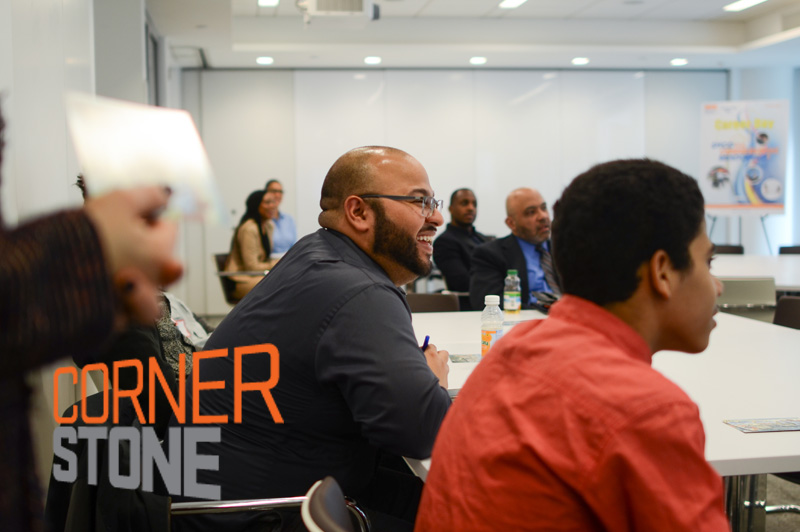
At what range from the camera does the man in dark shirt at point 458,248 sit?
5172 mm

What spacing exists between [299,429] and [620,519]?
0.86 metres

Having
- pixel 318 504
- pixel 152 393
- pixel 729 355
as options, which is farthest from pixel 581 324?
pixel 729 355

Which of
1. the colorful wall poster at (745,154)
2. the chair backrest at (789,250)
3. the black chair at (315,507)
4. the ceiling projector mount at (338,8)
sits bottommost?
the black chair at (315,507)

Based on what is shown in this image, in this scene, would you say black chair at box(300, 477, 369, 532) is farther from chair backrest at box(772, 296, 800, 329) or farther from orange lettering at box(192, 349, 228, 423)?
chair backrest at box(772, 296, 800, 329)

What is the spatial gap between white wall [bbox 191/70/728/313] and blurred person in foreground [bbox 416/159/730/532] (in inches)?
319

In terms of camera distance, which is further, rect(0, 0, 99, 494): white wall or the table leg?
the table leg

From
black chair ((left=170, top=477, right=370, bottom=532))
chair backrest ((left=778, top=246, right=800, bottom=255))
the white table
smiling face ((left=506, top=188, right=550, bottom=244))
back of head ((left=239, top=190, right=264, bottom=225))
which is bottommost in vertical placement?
black chair ((left=170, top=477, right=370, bottom=532))

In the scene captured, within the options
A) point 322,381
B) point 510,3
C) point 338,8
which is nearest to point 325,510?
point 322,381

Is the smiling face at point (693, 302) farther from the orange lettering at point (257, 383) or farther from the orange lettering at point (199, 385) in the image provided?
the orange lettering at point (199, 385)

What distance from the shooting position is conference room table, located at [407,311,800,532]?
1.35m

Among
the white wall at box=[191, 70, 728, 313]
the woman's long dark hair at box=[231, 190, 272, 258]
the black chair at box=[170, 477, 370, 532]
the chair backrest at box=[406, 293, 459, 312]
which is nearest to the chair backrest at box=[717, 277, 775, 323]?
the chair backrest at box=[406, 293, 459, 312]

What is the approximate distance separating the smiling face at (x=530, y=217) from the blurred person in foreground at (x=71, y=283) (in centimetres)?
361

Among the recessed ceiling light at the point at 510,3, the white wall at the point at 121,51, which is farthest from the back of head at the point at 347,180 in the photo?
the recessed ceiling light at the point at 510,3

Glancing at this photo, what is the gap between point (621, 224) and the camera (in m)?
0.95
